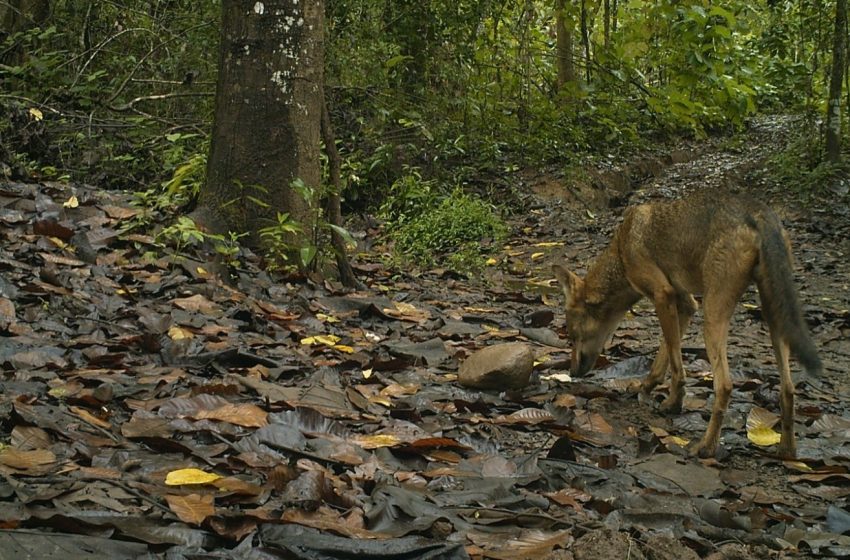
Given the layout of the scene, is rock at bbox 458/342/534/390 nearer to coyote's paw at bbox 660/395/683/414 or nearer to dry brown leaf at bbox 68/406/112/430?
coyote's paw at bbox 660/395/683/414

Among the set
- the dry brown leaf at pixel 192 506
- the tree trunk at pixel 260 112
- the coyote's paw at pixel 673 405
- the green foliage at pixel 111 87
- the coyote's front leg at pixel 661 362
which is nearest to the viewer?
the dry brown leaf at pixel 192 506

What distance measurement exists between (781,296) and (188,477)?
3.62 meters

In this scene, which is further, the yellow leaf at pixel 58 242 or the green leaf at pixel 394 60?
the green leaf at pixel 394 60

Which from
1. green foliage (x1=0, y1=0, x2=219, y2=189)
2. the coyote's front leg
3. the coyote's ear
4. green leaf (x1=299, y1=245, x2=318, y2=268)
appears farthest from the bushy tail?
green foliage (x1=0, y1=0, x2=219, y2=189)

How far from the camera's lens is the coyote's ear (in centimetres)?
725

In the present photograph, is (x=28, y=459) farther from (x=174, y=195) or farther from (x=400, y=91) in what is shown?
(x=400, y=91)

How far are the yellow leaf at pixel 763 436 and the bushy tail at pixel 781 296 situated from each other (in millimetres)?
648

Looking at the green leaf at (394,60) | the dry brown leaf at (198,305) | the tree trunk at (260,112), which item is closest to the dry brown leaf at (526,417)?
the dry brown leaf at (198,305)

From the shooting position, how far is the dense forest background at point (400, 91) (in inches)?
412

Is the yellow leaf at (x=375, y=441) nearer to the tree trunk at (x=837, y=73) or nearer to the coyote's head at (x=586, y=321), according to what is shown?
the coyote's head at (x=586, y=321)

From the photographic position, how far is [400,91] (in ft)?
42.9

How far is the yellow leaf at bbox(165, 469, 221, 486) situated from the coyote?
122 inches

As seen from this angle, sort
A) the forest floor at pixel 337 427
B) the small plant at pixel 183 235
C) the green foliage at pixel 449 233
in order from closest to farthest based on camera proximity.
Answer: the forest floor at pixel 337 427 → the small plant at pixel 183 235 → the green foliage at pixel 449 233

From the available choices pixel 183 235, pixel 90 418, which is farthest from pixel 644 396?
pixel 90 418
